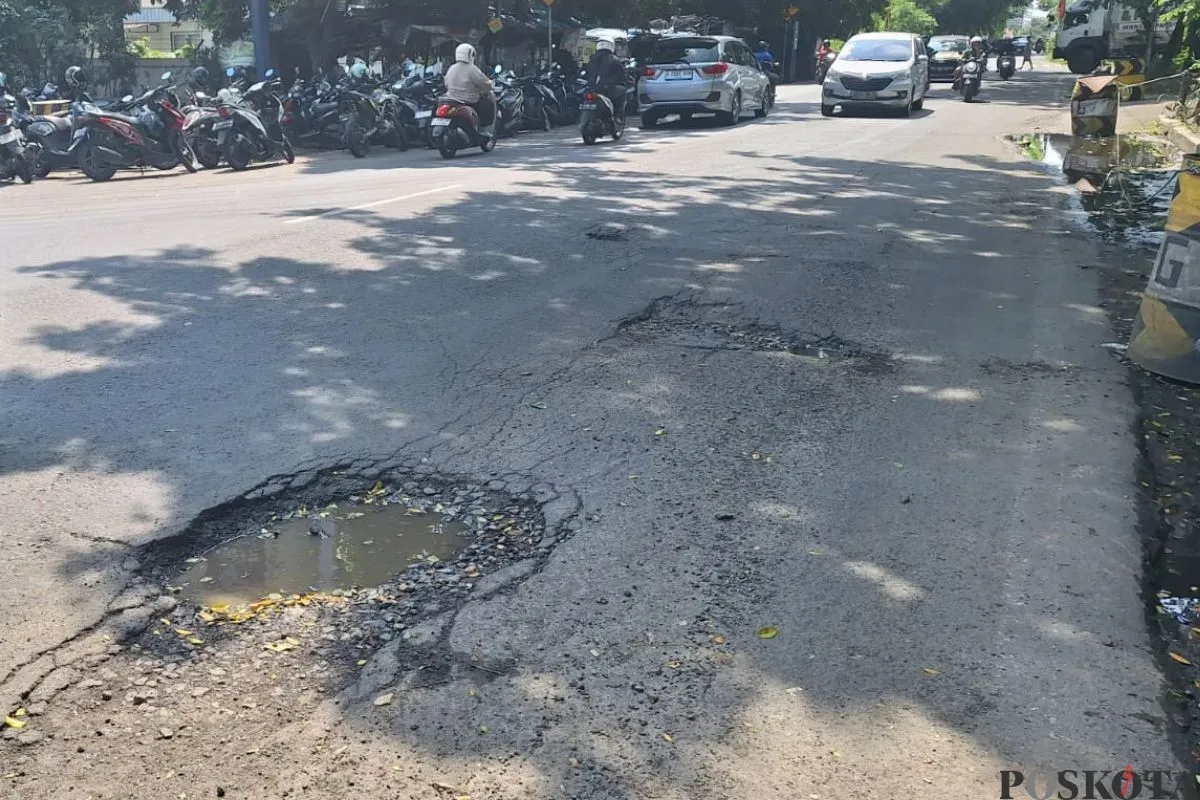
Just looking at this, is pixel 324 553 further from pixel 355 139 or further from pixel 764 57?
pixel 764 57

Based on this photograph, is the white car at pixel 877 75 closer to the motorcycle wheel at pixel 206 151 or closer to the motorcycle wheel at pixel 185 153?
the motorcycle wheel at pixel 206 151

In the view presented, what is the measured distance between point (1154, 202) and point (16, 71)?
21526 mm

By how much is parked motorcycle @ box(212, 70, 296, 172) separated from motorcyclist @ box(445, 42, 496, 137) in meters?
2.70

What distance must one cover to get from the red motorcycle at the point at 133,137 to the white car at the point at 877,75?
14.0 meters

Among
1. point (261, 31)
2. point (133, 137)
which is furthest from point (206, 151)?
point (261, 31)

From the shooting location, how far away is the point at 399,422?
513cm

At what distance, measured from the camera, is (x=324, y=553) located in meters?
3.97

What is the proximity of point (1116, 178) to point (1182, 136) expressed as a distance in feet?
13.8

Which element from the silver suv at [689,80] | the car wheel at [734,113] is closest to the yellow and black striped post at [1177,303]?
the silver suv at [689,80]

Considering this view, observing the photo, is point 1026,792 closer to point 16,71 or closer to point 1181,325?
point 1181,325

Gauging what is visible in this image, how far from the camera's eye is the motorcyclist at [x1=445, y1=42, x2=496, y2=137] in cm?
1628

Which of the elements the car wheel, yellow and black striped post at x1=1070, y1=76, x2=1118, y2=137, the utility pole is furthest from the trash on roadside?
the car wheel

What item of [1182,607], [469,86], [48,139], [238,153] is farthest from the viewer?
[469,86]

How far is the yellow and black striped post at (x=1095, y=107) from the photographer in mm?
17641
